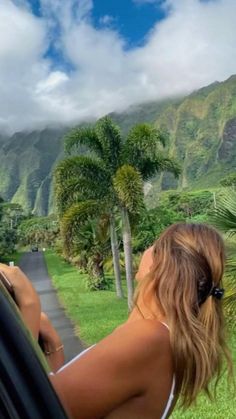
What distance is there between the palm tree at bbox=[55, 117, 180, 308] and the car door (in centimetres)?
1347

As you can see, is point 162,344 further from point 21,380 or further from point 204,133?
point 204,133

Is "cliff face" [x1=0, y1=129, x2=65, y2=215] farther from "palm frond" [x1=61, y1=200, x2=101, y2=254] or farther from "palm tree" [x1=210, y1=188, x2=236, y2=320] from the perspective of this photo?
"palm tree" [x1=210, y1=188, x2=236, y2=320]

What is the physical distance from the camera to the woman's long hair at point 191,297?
130cm

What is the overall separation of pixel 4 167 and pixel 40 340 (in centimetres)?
14000

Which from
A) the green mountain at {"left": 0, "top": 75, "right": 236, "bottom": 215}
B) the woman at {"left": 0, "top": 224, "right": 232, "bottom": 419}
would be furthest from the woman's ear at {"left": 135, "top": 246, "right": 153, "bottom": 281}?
the green mountain at {"left": 0, "top": 75, "right": 236, "bottom": 215}

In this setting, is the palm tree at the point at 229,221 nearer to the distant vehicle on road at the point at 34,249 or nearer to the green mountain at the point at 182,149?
the distant vehicle on road at the point at 34,249

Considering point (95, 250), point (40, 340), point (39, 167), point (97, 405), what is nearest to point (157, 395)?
point (97, 405)

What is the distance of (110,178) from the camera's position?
15109mm

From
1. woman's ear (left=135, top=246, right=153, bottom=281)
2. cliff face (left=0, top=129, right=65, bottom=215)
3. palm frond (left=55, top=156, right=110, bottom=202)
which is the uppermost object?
cliff face (left=0, top=129, right=65, bottom=215)

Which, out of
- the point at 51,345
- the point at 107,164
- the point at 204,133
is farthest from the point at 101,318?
the point at 204,133

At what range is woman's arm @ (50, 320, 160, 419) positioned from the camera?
112 cm

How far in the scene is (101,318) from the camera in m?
12.9

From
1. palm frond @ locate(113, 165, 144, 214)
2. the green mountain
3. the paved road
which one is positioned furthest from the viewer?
the green mountain

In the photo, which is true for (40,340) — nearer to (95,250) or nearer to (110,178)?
(110,178)
